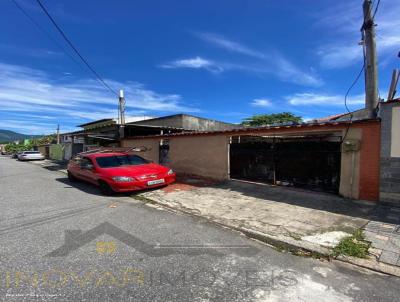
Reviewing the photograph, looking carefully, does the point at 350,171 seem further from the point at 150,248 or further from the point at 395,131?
the point at 150,248

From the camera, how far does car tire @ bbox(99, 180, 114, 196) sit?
8.38 m

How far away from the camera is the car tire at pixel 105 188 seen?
330 inches

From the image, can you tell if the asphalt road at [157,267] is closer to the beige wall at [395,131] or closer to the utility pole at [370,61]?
the beige wall at [395,131]

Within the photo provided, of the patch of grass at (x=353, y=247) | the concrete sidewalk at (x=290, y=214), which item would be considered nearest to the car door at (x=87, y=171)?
the concrete sidewalk at (x=290, y=214)

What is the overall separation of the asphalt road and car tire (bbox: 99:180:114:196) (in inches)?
110

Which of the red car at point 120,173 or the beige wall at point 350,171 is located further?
the red car at point 120,173

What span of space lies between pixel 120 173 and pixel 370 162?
7015 mm

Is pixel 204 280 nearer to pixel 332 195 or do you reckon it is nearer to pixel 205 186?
pixel 332 195

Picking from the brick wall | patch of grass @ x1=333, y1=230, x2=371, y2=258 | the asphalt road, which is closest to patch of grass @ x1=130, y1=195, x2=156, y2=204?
the asphalt road

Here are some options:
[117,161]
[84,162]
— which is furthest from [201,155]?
[84,162]

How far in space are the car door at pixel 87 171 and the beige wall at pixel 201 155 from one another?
14.1 ft

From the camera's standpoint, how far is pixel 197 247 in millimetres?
4160

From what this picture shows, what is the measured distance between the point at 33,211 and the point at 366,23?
35.2 feet

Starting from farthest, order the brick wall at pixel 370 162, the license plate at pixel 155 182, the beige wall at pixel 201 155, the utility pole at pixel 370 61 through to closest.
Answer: the beige wall at pixel 201 155 → the license plate at pixel 155 182 → the utility pole at pixel 370 61 → the brick wall at pixel 370 162
